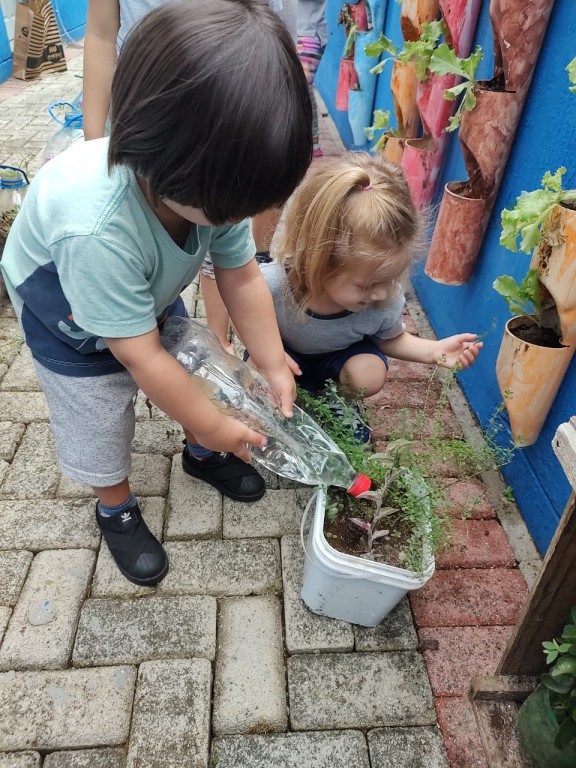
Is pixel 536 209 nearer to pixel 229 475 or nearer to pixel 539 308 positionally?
pixel 539 308

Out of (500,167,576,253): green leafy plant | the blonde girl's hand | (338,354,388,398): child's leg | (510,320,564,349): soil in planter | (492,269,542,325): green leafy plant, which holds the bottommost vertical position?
(338,354,388,398): child's leg

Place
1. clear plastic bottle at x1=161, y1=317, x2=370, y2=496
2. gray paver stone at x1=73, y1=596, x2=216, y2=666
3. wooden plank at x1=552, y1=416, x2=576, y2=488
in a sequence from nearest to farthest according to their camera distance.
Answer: wooden plank at x1=552, y1=416, x2=576, y2=488, gray paver stone at x1=73, y1=596, x2=216, y2=666, clear plastic bottle at x1=161, y1=317, x2=370, y2=496

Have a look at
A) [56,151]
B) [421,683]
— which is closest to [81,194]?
[421,683]

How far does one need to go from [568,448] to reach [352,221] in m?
0.86

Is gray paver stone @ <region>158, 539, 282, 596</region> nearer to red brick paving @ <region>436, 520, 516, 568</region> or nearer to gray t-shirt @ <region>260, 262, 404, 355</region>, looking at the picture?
red brick paving @ <region>436, 520, 516, 568</region>

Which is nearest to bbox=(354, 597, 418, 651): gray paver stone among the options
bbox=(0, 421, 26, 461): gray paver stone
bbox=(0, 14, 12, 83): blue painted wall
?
bbox=(0, 421, 26, 461): gray paver stone

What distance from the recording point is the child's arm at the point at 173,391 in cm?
120

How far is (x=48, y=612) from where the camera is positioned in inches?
64.5

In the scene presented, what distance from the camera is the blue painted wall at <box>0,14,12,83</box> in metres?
6.70

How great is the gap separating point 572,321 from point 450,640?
93 centimetres

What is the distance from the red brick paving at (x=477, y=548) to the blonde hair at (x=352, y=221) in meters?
0.85

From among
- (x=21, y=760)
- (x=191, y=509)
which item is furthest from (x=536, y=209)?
(x=21, y=760)

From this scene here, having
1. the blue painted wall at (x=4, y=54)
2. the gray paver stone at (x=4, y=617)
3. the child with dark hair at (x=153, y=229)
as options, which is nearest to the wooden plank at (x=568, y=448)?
the child with dark hair at (x=153, y=229)

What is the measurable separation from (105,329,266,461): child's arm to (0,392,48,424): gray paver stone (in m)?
1.15
